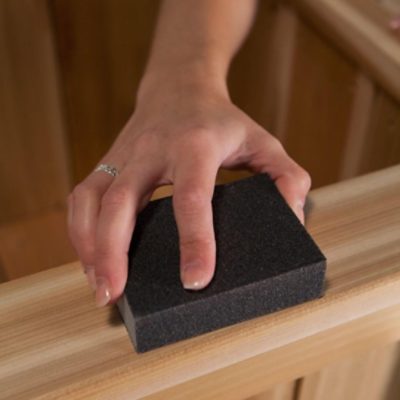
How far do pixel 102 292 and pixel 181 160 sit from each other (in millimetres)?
133

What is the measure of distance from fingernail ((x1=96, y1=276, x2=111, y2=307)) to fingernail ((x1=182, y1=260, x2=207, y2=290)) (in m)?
0.05

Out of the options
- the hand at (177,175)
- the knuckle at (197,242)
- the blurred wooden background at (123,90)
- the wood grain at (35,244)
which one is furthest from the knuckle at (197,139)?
the wood grain at (35,244)

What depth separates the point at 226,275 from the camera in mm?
396

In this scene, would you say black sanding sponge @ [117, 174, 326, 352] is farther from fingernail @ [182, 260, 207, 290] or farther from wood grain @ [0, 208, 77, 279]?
wood grain @ [0, 208, 77, 279]

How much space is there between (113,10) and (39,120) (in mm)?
242

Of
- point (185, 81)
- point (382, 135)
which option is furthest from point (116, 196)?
point (382, 135)

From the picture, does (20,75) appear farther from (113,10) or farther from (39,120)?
(113,10)

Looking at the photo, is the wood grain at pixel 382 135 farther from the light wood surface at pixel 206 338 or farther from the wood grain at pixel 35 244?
the wood grain at pixel 35 244

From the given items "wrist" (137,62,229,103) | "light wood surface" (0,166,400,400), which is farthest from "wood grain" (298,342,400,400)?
"wrist" (137,62,229,103)

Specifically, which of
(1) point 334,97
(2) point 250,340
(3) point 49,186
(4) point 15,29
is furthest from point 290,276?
(3) point 49,186

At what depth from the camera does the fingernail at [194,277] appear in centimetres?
38

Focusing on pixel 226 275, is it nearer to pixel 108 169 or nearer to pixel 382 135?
pixel 108 169

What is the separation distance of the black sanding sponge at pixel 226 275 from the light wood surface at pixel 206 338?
0.04ft

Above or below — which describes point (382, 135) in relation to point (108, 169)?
below
